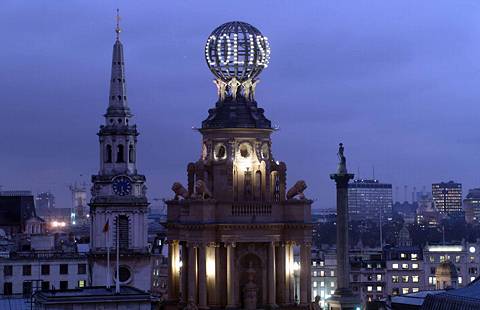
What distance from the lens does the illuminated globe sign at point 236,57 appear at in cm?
6281

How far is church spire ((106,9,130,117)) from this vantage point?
156250 mm

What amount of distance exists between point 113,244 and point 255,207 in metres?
95.2

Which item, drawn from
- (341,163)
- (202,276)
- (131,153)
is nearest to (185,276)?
(202,276)

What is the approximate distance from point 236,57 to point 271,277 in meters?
10.4

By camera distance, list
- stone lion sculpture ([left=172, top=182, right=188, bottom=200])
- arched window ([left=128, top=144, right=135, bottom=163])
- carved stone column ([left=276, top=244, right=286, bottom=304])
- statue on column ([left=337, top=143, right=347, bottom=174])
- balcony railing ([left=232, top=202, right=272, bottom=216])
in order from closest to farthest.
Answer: balcony railing ([left=232, top=202, right=272, bottom=216]) → carved stone column ([left=276, top=244, right=286, bottom=304]) → stone lion sculpture ([left=172, top=182, right=188, bottom=200]) → statue on column ([left=337, top=143, right=347, bottom=174]) → arched window ([left=128, top=144, right=135, bottom=163])

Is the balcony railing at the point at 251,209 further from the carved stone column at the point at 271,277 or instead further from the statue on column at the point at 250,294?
the statue on column at the point at 250,294

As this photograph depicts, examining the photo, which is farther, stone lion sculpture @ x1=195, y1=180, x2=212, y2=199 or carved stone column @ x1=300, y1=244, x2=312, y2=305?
carved stone column @ x1=300, y1=244, x2=312, y2=305

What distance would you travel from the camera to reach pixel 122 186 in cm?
15650

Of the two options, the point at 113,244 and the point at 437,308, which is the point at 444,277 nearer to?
the point at 113,244

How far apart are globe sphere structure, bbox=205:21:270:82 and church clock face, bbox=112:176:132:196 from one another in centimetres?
9346

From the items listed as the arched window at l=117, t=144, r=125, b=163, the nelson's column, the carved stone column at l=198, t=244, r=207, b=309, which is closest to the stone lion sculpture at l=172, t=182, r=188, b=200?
the nelson's column

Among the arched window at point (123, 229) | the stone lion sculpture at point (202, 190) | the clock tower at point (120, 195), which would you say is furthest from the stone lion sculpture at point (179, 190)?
the arched window at point (123, 229)

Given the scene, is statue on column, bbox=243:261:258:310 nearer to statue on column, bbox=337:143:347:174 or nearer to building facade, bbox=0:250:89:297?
statue on column, bbox=337:143:347:174

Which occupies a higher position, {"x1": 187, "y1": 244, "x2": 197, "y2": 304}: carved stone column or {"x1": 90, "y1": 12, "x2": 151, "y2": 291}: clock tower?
{"x1": 90, "y1": 12, "x2": 151, "y2": 291}: clock tower
